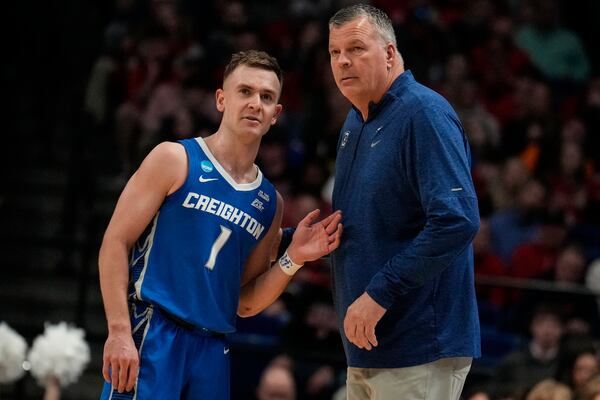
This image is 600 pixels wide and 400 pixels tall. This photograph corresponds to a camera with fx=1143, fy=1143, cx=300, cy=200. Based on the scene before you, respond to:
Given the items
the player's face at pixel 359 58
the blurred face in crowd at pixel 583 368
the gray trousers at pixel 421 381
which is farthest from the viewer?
the blurred face in crowd at pixel 583 368

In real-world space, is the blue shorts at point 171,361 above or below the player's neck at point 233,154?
below

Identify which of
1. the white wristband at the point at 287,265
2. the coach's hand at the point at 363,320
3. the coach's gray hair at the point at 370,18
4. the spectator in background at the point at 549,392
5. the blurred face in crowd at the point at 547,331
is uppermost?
the coach's gray hair at the point at 370,18

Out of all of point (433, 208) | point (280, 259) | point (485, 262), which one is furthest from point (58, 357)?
point (485, 262)

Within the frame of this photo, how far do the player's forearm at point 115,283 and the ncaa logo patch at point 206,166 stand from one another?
426mm

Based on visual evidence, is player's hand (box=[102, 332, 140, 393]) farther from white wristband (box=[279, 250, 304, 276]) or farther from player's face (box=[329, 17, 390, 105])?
player's face (box=[329, 17, 390, 105])

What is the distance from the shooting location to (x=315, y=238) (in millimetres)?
4348

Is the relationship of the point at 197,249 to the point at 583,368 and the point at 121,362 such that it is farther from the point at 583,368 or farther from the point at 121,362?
the point at 583,368

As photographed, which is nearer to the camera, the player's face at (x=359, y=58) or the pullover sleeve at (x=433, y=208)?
the pullover sleeve at (x=433, y=208)

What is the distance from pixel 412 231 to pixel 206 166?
87 cm

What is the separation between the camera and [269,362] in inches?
303

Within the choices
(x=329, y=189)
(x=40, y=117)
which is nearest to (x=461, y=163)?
(x=329, y=189)

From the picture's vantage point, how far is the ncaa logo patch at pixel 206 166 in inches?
173

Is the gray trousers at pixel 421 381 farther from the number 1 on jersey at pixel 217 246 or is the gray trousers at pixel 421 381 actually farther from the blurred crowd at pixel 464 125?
the blurred crowd at pixel 464 125

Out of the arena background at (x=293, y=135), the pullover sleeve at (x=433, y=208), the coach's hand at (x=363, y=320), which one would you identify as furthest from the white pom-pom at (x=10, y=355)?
the pullover sleeve at (x=433, y=208)
